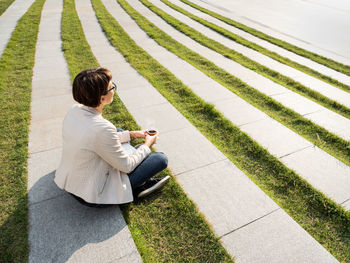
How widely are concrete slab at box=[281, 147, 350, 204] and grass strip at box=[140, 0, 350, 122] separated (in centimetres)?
173

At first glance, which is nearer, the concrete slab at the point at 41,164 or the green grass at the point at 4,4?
the concrete slab at the point at 41,164

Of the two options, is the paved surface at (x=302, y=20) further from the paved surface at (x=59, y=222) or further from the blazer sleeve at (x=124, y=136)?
the paved surface at (x=59, y=222)

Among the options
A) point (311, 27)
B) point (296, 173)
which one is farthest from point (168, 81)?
point (311, 27)

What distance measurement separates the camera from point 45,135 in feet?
12.6

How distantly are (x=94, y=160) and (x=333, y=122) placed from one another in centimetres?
440

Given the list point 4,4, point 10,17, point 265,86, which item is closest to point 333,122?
point 265,86

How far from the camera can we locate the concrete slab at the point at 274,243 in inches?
92.6

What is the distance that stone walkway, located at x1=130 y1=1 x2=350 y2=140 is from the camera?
4461 millimetres

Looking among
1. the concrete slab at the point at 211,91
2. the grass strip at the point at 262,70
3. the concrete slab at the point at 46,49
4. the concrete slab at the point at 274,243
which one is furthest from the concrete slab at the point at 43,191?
the grass strip at the point at 262,70

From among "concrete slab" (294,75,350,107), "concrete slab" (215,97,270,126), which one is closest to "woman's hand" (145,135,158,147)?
"concrete slab" (215,97,270,126)

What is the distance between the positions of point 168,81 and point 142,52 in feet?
7.09

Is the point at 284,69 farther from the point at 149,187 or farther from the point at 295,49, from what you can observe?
the point at 149,187

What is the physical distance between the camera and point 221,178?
10.5 feet

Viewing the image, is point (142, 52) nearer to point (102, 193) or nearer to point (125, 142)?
point (125, 142)
